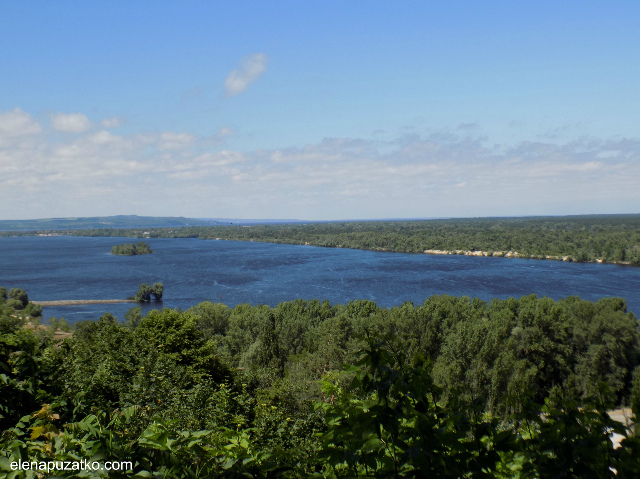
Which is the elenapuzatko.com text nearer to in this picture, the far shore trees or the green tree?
the far shore trees

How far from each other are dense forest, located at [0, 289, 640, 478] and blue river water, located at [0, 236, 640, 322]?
65.7ft

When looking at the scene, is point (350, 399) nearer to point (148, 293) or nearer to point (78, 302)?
point (148, 293)

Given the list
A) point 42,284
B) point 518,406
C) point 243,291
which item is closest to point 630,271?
point 243,291

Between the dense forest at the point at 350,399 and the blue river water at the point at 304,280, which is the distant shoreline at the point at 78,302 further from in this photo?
the dense forest at the point at 350,399

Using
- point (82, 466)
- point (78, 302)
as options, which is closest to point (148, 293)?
point (78, 302)

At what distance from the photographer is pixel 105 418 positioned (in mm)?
2551

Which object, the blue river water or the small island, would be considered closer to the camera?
the blue river water

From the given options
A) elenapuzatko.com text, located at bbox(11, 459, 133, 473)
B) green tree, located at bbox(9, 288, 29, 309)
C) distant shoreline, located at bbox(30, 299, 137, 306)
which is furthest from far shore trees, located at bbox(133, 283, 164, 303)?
elenapuzatko.com text, located at bbox(11, 459, 133, 473)

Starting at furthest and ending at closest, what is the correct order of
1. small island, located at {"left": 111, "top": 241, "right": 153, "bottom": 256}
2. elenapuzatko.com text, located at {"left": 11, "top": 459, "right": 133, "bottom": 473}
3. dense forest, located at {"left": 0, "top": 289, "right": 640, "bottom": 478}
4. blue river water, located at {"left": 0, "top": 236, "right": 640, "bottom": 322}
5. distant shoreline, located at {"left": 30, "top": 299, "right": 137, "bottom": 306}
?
small island, located at {"left": 111, "top": 241, "right": 153, "bottom": 256}, distant shoreline, located at {"left": 30, "top": 299, "right": 137, "bottom": 306}, blue river water, located at {"left": 0, "top": 236, "right": 640, "bottom": 322}, dense forest, located at {"left": 0, "top": 289, "right": 640, "bottom": 478}, elenapuzatko.com text, located at {"left": 11, "top": 459, "right": 133, "bottom": 473}

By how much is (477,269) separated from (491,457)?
248 feet

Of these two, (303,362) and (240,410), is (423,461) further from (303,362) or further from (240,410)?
(303,362)

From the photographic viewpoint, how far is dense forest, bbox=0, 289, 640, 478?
5.74ft

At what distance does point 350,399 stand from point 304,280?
57.5m

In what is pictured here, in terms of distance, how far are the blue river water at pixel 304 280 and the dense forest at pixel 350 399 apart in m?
20.0
